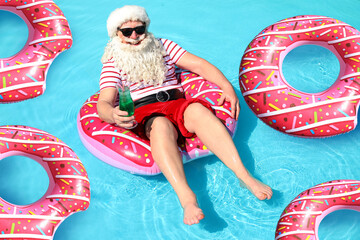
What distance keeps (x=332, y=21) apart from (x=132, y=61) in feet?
4.96

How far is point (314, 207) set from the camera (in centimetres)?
284

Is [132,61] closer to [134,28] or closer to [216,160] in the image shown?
[134,28]

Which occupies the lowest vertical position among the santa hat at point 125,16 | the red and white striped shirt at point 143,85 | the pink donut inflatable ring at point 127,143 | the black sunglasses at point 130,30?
the pink donut inflatable ring at point 127,143

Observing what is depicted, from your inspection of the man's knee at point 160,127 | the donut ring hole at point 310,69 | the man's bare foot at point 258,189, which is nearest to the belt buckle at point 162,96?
the man's knee at point 160,127

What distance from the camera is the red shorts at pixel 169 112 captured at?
313 centimetres

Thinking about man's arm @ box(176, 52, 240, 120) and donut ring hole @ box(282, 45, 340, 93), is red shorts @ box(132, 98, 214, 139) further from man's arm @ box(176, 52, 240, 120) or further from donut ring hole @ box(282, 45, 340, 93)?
donut ring hole @ box(282, 45, 340, 93)

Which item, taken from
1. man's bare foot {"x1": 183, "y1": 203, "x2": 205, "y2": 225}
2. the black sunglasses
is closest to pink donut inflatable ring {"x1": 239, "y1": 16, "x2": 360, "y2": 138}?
the black sunglasses

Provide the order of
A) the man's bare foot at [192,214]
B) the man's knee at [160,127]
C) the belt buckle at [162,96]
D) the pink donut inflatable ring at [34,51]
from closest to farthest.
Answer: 1. the man's bare foot at [192,214]
2. the man's knee at [160,127]
3. the belt buckle at [162,96]
4. the pink donut inflatable ring at [34,51]

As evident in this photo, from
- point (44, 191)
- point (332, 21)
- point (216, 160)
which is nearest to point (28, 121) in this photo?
point (44, 191)

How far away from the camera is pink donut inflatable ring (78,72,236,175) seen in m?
3.15

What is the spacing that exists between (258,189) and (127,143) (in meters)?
0.92

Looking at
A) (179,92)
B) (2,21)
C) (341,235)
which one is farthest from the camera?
(2,21)

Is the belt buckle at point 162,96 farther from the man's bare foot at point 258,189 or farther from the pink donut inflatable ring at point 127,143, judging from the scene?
the man's bare foot at point 258,189

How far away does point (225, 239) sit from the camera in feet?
10.1
